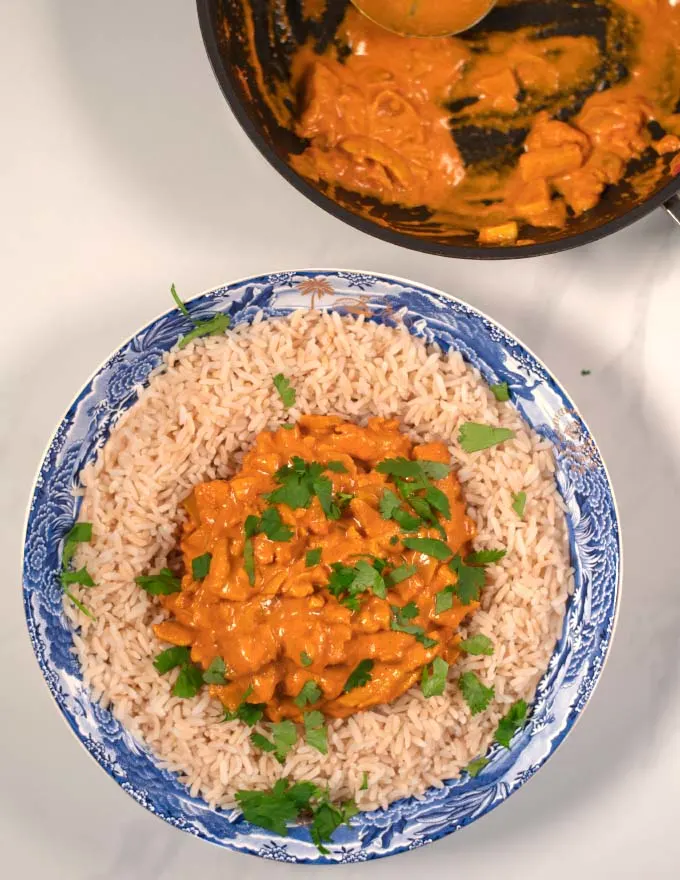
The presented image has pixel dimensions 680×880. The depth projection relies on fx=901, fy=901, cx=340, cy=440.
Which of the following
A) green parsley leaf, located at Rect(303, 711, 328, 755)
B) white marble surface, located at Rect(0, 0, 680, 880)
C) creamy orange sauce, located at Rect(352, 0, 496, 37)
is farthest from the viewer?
white marble surface, located at Rect(0, 0, 680, 880)

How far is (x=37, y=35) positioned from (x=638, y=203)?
1671 mm

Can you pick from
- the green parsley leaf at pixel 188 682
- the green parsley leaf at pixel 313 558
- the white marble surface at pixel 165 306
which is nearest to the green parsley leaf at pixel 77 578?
the green parsley leaf at pixel 188 682

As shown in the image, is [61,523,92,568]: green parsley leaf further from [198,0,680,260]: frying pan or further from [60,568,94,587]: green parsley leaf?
[198,0,680,260]: frying pan

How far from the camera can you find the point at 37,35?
8.13 ft

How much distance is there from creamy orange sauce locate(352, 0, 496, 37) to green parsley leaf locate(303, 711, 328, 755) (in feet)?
5.38

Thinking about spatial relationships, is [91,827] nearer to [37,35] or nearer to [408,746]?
[408,746]

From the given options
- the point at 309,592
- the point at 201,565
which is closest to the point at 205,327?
the point at 201,565

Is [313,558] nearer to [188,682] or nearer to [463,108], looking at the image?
[188,682]

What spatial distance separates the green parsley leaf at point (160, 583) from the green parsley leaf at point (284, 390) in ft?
1.71

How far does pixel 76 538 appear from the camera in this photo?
86.4 inches

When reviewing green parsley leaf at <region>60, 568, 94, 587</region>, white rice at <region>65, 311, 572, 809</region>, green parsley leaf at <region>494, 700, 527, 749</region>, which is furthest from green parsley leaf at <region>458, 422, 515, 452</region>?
green parsley leaf at <region>60, 568, 94, 587</region>

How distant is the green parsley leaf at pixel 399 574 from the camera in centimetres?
211

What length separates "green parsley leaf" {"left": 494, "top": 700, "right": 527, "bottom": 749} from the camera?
2.21m

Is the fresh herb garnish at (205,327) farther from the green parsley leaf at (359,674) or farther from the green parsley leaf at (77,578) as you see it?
the green parsley leaf at (359,674)
